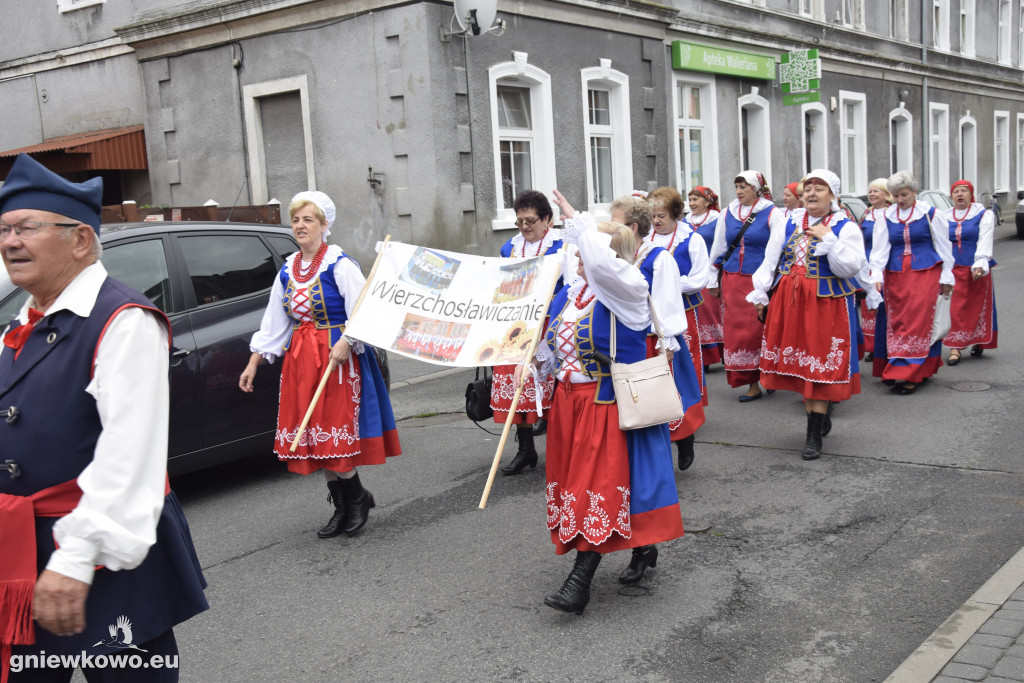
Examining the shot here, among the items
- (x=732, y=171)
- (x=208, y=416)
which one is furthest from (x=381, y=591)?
(x=732, y=171)

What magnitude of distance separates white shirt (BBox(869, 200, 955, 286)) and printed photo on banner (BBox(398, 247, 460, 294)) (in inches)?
193

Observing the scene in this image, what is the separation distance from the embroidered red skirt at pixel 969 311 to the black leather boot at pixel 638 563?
6.60 m

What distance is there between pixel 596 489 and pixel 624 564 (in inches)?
34.6

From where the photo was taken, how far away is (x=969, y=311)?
989cm

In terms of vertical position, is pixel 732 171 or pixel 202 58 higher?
pixel 202 58

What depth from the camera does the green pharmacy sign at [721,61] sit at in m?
18.4

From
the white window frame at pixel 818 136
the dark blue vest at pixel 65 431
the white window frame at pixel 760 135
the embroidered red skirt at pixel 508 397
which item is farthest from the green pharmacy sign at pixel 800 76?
the dark blue vest at pixel 65 431

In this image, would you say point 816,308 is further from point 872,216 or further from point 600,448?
point 600,448

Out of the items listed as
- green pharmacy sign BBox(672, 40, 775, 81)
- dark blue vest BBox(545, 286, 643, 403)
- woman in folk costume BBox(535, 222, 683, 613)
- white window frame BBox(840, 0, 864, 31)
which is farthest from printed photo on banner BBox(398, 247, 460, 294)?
white window frame BBox(840, 0, 864, 31)

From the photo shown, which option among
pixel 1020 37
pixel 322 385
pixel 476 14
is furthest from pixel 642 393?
pixel 1020 37

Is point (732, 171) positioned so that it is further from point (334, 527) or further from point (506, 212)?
point (334, 527)

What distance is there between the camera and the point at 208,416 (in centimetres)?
602

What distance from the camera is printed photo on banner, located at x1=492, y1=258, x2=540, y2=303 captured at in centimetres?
478

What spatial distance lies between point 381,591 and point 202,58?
1313cm
